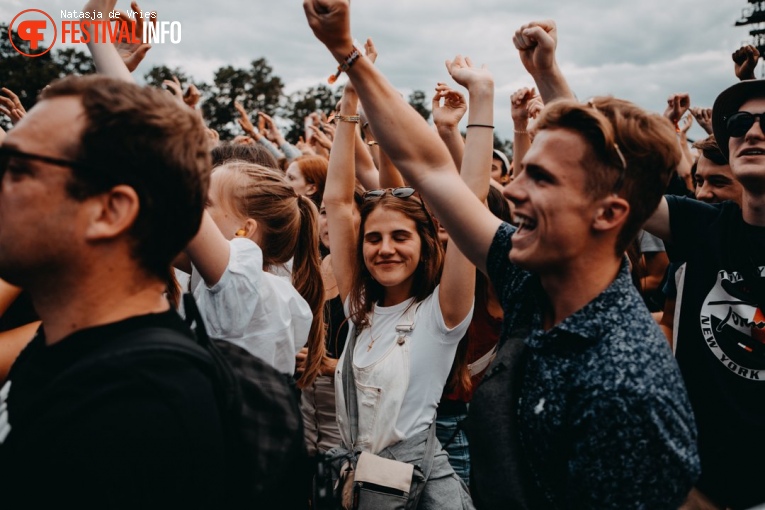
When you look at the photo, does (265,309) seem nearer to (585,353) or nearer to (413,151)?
(413,151)

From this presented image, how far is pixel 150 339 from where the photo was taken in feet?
3.82

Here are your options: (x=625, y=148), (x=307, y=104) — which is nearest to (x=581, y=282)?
(x=625, y=148)

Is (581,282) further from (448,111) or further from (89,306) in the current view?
(448,111)

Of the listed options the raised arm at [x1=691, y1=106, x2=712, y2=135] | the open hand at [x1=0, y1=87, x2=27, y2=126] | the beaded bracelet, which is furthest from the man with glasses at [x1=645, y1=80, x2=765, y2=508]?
the open hand at [x1=0, y1=87, x2=27, y2=126]

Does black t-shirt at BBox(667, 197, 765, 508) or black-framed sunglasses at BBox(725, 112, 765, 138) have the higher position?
black-framed sunglasses at BBox(725, 112, 765, 138)

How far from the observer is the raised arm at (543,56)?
7.87 ft

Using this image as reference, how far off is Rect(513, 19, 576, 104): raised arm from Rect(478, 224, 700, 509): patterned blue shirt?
3.46ft

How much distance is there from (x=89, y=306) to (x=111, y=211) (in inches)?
8.2

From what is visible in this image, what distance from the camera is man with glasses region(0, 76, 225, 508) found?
1041 mm

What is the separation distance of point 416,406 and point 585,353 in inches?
46.9

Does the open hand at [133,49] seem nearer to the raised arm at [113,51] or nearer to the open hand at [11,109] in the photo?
the raised arm at [113,51]

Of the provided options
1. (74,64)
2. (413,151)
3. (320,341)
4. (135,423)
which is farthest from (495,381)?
(74,64)

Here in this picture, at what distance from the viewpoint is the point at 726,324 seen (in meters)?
2.51

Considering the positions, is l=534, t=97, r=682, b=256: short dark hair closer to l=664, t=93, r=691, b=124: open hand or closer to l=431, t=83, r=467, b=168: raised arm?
l=431, t=83, r=467, b=168: raised arm
